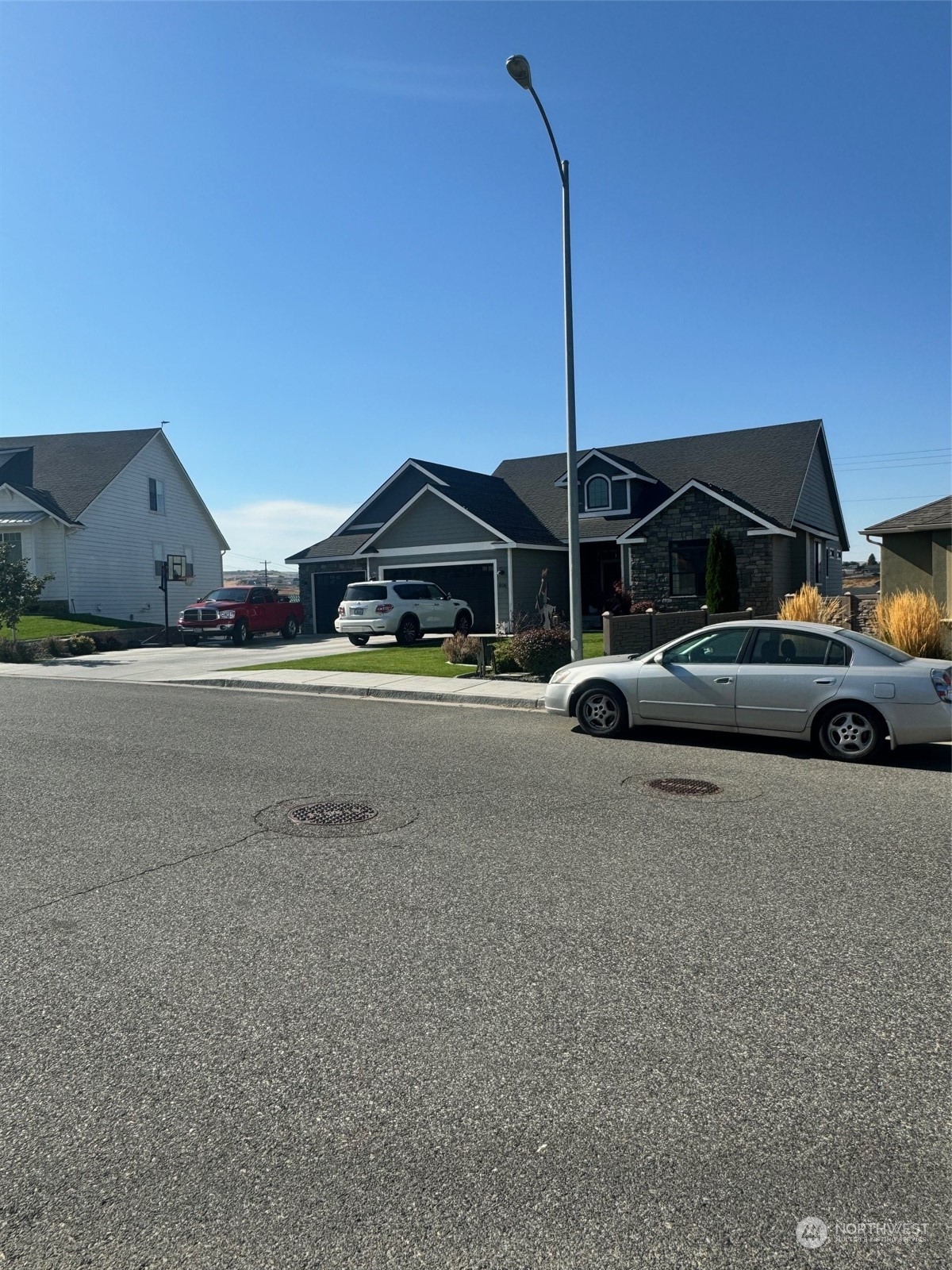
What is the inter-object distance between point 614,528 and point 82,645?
674 inches

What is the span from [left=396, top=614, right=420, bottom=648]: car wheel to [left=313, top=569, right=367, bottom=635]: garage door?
320 inches

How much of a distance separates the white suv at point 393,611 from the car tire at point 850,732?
16.1 metres

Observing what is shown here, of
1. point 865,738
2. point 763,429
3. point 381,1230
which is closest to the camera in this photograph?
point 381,1230

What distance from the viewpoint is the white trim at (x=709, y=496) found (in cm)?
2592

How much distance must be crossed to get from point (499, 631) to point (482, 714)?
1426 cm

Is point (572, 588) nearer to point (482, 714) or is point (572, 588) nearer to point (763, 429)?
point (482, 714)

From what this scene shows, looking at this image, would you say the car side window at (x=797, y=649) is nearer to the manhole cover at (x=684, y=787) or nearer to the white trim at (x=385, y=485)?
the manhole cover at (x=684, y=787)

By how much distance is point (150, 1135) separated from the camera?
3061 millimetres

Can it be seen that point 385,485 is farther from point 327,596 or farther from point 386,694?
point 386,694

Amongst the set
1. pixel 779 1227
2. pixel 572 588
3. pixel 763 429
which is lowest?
pixel 779 1227

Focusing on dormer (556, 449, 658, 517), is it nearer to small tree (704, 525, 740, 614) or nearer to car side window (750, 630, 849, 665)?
small tree (704, 525, 740, 614)

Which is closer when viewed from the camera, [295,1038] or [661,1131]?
[661,1131]

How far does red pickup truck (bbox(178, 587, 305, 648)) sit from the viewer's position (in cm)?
3020

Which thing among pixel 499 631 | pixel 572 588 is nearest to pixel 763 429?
pixel 499 631
